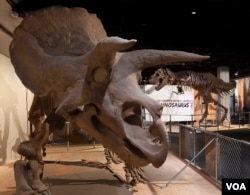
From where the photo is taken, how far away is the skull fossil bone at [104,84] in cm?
197

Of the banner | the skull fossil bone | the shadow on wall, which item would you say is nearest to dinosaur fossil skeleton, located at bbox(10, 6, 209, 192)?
the skull fossil bone

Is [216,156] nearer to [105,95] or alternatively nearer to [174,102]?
[105,95]

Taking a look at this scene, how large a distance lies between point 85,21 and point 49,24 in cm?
35

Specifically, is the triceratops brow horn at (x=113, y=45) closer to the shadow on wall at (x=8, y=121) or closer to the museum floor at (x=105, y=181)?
the museum floor at (x=105, y=181)

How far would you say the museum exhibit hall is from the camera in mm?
2111

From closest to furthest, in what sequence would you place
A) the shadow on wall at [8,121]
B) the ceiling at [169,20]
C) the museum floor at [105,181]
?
the museum floor at [105,181] < the ceiling at [169,20] < the shadow on wall at [8,121]

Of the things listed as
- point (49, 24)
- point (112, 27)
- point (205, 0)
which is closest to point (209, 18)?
point (205, 0)

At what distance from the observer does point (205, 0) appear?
451 centimetres

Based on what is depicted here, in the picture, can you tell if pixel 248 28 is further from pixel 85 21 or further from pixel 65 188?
pixel 65 188

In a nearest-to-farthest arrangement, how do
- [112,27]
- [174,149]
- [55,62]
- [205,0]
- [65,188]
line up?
1. [55,62]
2. [65,188]
3. [205,0]
4. [112,27]
5. [174,149]

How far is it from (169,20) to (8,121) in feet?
13.2

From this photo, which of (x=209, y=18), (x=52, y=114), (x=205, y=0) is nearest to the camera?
(x=52, y=114)

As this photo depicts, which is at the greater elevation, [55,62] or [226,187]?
[55,62]
